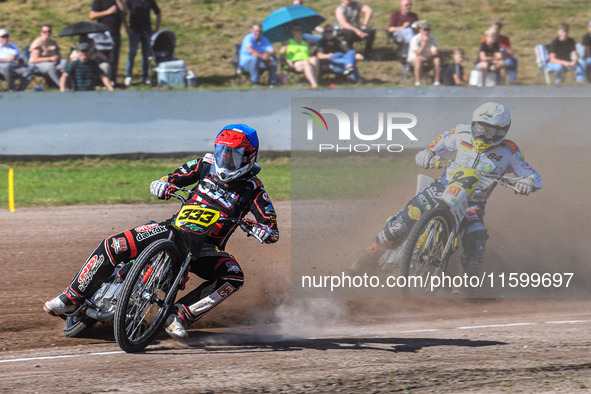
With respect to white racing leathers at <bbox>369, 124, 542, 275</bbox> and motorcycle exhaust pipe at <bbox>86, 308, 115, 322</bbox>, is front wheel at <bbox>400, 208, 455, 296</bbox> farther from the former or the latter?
motorcycle exhaust pipe at <bbox>86, 308, 115, 322</bbox>

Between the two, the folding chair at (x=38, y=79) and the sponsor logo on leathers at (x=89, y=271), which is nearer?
the sponsor logo on leathers at (x=89, y=271)

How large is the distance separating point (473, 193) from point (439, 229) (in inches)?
24.4

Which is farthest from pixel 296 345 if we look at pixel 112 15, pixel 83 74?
pixel 112 15

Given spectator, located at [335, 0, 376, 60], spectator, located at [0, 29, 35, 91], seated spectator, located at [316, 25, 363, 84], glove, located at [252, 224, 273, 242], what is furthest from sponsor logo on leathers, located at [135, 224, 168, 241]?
spectator, located at [335, 0, 376, 60]

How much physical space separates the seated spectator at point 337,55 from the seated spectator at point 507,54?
9.78 feet

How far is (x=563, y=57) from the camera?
16.6 m

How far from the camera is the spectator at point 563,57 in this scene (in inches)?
646

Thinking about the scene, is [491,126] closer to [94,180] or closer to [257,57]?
[94,180]

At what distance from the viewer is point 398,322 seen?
26.1ft

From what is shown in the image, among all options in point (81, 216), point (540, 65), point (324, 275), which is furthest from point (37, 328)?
point (540, 65)

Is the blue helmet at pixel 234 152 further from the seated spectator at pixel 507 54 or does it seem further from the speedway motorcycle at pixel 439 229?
the seated spectator at pixel 507 54

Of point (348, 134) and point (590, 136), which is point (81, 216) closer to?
point (348, 134)

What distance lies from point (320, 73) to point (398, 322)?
8910 millimetres

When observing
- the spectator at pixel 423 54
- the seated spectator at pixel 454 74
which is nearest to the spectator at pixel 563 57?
the seated spectator at pixel 454 74
